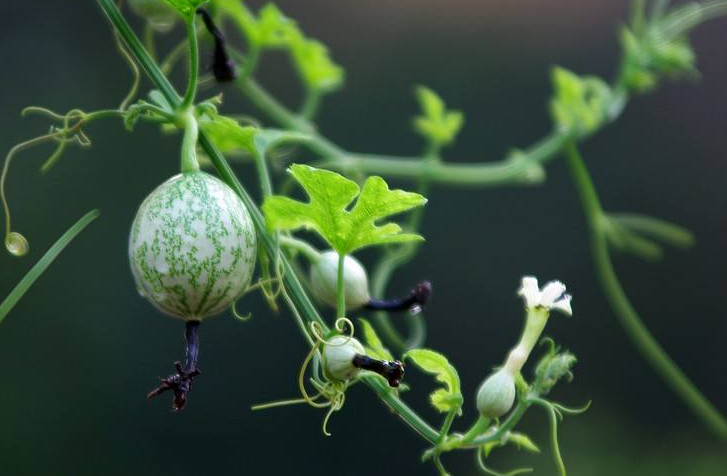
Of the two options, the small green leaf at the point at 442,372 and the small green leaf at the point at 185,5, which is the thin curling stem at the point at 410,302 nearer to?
the small green leaf at the point at 442,372

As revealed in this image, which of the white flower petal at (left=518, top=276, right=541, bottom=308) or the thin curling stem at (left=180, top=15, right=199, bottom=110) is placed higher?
the thin curling stem at (left=180, top=15, right=199, bottom=110)

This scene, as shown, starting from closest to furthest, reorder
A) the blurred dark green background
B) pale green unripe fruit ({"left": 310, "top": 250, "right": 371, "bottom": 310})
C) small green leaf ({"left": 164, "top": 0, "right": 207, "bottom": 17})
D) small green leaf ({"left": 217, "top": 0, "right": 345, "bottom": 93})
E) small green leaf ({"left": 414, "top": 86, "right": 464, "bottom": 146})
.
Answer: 1. small green leaf ({"left": 164, "top": 0, "right": 207, "bottom": 17})
2. pale green unripe fruit ({"left": 310, "top": 250, "right": 371, "bottom": 310})
3. small green leaf ({"left": 217, "top": 0, "right": 345, "bottom": 93})
4. small green leaf ({"left": 414, "top": 86, "right": 464, "bottom": 146})
5. the blurred dark green background

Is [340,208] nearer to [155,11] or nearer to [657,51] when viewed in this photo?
[155,11]

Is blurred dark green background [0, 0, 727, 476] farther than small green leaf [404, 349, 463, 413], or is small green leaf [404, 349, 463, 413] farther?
blurred dark green background [0, 0, 727, 476]

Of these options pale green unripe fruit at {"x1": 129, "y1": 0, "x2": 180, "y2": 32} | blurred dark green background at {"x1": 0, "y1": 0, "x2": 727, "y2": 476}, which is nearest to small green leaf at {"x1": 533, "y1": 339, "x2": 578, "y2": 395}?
pale green unripe fruit at {"x1": 129, "y1": 0, "x2": 180, "y2": 32}

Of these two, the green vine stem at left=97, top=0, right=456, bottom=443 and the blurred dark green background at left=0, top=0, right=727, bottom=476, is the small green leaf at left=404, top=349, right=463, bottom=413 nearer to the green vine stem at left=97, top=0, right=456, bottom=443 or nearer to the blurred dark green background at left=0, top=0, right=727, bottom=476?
the green vine stem at left=97, top=0, right=456, bottom=443

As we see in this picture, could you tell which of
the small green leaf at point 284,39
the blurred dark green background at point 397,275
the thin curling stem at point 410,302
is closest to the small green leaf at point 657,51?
the small green leaf at point 284,39

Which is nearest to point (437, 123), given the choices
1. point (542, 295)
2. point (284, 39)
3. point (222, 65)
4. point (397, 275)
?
point (284, 39)
